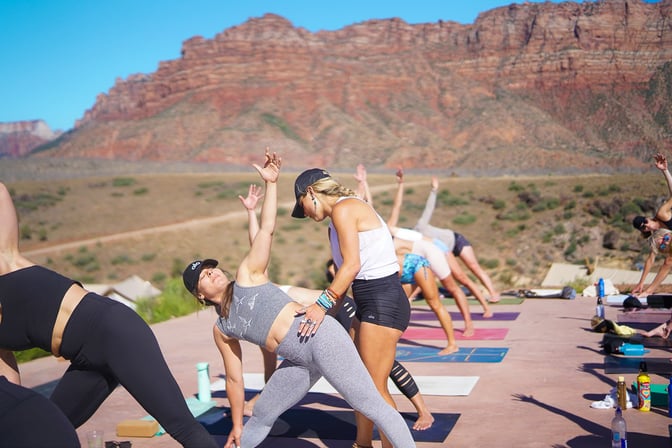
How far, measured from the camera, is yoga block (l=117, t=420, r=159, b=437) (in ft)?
20.6

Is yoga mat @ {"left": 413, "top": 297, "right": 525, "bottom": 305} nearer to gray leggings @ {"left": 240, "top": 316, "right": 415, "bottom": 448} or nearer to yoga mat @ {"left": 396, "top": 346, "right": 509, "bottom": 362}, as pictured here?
yoga mat @ {"left": 396, "top": 346, "right": 509, "bottom": 362}

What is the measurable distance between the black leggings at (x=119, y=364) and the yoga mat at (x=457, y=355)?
17.4 ft

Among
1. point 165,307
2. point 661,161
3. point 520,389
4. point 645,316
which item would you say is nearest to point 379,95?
point 165,307

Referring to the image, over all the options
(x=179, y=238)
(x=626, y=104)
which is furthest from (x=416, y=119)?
(x=626, y=104)

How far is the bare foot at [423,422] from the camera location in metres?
5.94

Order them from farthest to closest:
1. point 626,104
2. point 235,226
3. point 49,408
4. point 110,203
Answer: point 110,203 < point 235,226 < point 626,104 < point 49,408

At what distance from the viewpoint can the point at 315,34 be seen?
458 ft

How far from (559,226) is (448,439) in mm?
28881

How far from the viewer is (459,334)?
1034cm

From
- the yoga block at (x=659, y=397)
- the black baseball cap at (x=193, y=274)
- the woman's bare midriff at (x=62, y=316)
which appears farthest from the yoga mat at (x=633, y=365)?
the woman's bare midriff at (x=62, y=316)

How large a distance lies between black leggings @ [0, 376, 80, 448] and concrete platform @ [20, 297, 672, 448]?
9.88ft

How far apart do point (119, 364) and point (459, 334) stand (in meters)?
7.32

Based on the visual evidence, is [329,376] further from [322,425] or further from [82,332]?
[322,425]

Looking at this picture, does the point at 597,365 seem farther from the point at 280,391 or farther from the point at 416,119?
the point at 416,119
